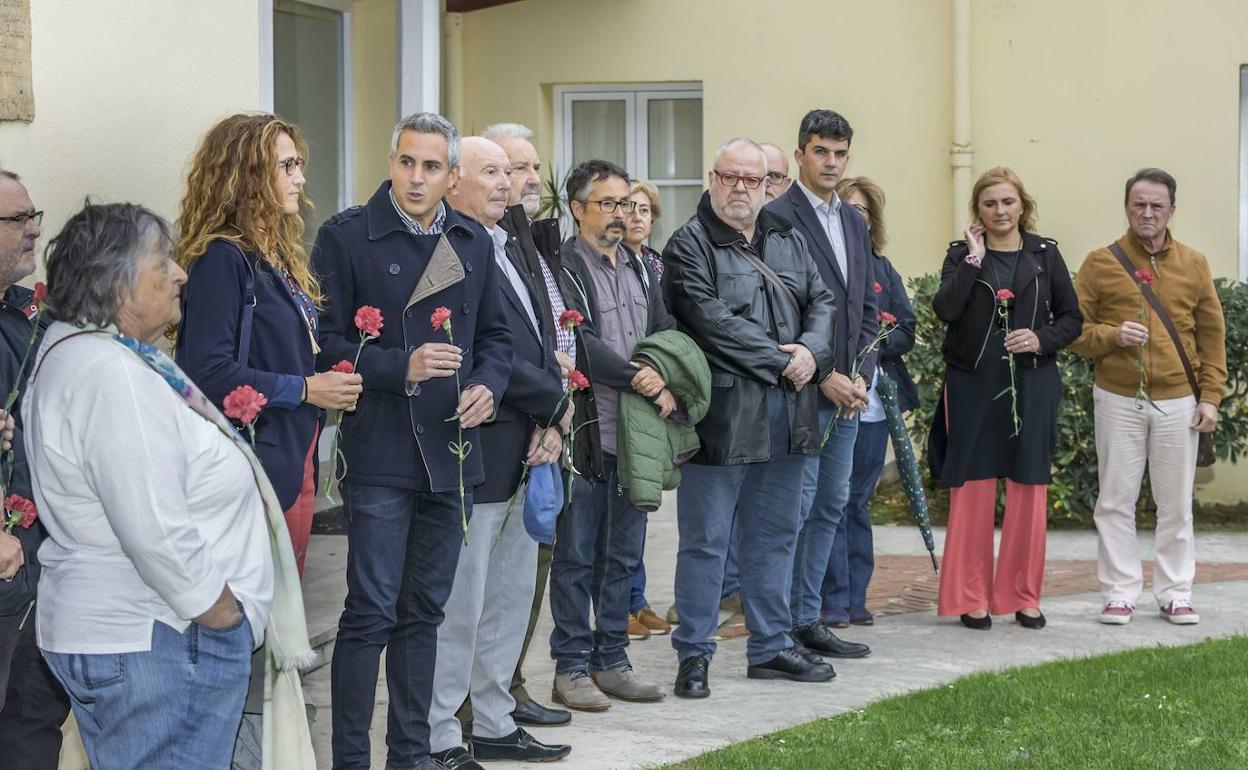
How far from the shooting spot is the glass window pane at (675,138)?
12.8 m

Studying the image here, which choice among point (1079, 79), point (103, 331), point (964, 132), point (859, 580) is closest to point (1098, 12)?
point (1079, 79)

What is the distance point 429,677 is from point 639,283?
7.10 feet

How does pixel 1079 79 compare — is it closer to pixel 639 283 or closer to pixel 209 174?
pixel 639 283

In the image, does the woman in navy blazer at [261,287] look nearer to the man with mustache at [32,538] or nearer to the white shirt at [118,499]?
the man with mustache at [32,538]

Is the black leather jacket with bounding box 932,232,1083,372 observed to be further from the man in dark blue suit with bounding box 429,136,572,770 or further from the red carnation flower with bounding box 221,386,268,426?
the red carnation flower with bounding box 221,386,268,426

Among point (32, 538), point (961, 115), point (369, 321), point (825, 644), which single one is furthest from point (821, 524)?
point (961, 115)

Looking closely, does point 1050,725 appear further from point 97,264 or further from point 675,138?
point 675,138

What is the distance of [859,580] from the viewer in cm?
831

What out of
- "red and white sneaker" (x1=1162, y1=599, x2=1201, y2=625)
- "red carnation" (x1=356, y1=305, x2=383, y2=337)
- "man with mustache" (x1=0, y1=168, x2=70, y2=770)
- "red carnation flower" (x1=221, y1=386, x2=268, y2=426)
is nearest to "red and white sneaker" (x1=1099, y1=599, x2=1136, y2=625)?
"red and white sneaker" (x1=1162, y1=599, x2=1201, y2=625)

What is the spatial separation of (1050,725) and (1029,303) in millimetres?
2527

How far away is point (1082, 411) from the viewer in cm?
1090

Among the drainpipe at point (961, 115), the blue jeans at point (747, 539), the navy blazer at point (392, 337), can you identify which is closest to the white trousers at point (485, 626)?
the navy blazer at point (392, 337)

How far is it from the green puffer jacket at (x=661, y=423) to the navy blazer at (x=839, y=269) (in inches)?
37.3

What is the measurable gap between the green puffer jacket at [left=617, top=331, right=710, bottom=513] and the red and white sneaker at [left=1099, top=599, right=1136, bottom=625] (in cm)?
280
